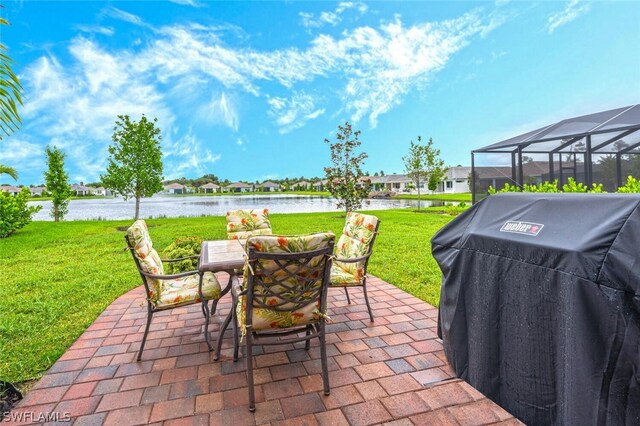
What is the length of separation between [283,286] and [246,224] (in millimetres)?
2683

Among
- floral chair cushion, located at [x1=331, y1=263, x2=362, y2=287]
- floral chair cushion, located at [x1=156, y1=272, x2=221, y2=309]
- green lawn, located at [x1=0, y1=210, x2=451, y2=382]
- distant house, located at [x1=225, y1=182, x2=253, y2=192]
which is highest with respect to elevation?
distant house, located at [x1=225, y1=182, x2=253, y2=192]

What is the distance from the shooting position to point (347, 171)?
12445 millimetres

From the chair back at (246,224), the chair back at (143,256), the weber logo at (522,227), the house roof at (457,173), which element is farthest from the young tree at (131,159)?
the house roof at (457,173)

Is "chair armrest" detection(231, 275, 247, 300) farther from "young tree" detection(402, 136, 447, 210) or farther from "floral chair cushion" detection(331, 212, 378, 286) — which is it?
"young tree" detection(402, 136, 447, 210)

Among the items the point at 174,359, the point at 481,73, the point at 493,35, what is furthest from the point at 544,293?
the point at 481,73

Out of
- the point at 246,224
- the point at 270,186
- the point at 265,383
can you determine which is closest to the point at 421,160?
the point at 246,224

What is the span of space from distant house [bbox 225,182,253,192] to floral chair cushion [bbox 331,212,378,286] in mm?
86901

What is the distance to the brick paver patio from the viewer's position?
193 cm

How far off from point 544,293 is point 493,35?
54.2 ft

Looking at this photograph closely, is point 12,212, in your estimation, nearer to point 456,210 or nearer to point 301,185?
point 456,210

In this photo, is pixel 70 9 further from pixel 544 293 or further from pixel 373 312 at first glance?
pixel 544 293

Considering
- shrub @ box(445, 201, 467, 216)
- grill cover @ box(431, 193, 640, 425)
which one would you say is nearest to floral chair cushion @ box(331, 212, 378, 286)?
grill cover @ box(431, 193, 640, 425)

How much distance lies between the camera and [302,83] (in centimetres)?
3291

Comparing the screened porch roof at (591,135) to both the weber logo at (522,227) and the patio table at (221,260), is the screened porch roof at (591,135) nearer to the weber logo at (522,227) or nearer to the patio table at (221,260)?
the weber logo at (522,227)
